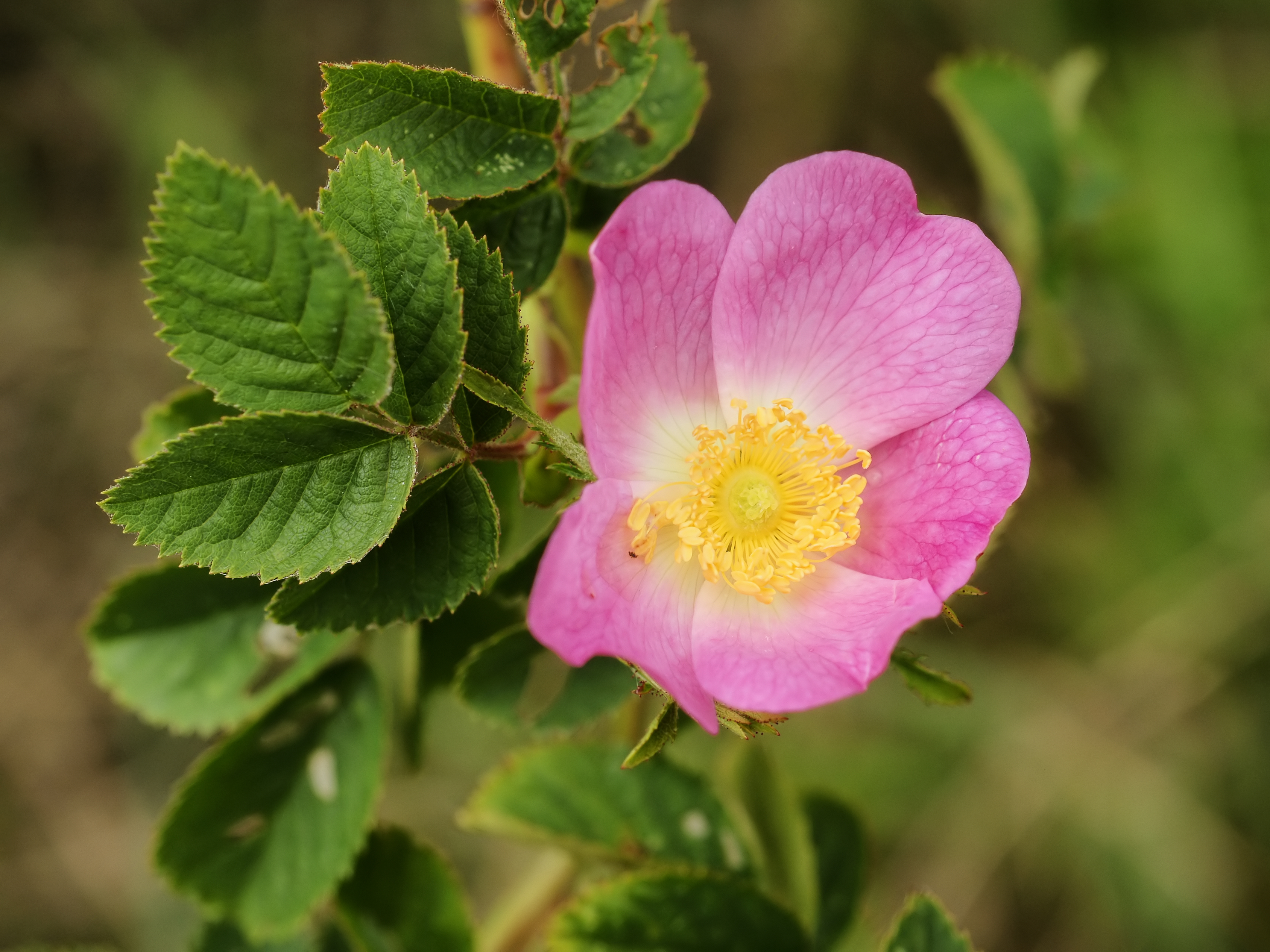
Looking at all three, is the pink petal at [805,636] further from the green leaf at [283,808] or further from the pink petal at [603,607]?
the green leaf at [283,808]

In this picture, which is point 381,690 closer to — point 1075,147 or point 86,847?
point 1075,147

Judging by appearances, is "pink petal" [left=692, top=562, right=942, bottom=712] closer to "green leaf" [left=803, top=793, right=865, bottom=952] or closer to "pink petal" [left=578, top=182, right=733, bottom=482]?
"pink petal" [left=578, top=182, right=733, bottom=482]

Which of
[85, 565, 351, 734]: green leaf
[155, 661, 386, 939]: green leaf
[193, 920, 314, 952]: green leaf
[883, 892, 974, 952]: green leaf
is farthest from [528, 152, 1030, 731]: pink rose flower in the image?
[193, 920, 314, 952]: green leaf

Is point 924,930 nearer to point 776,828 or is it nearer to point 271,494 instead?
point 776,828

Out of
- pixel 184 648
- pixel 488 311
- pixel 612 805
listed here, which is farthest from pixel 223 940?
pixel 488 311

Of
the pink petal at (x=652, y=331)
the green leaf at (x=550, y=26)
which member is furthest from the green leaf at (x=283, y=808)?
the green leaf at (x=550, y=26)

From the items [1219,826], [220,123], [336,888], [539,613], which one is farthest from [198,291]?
[1219,826]
